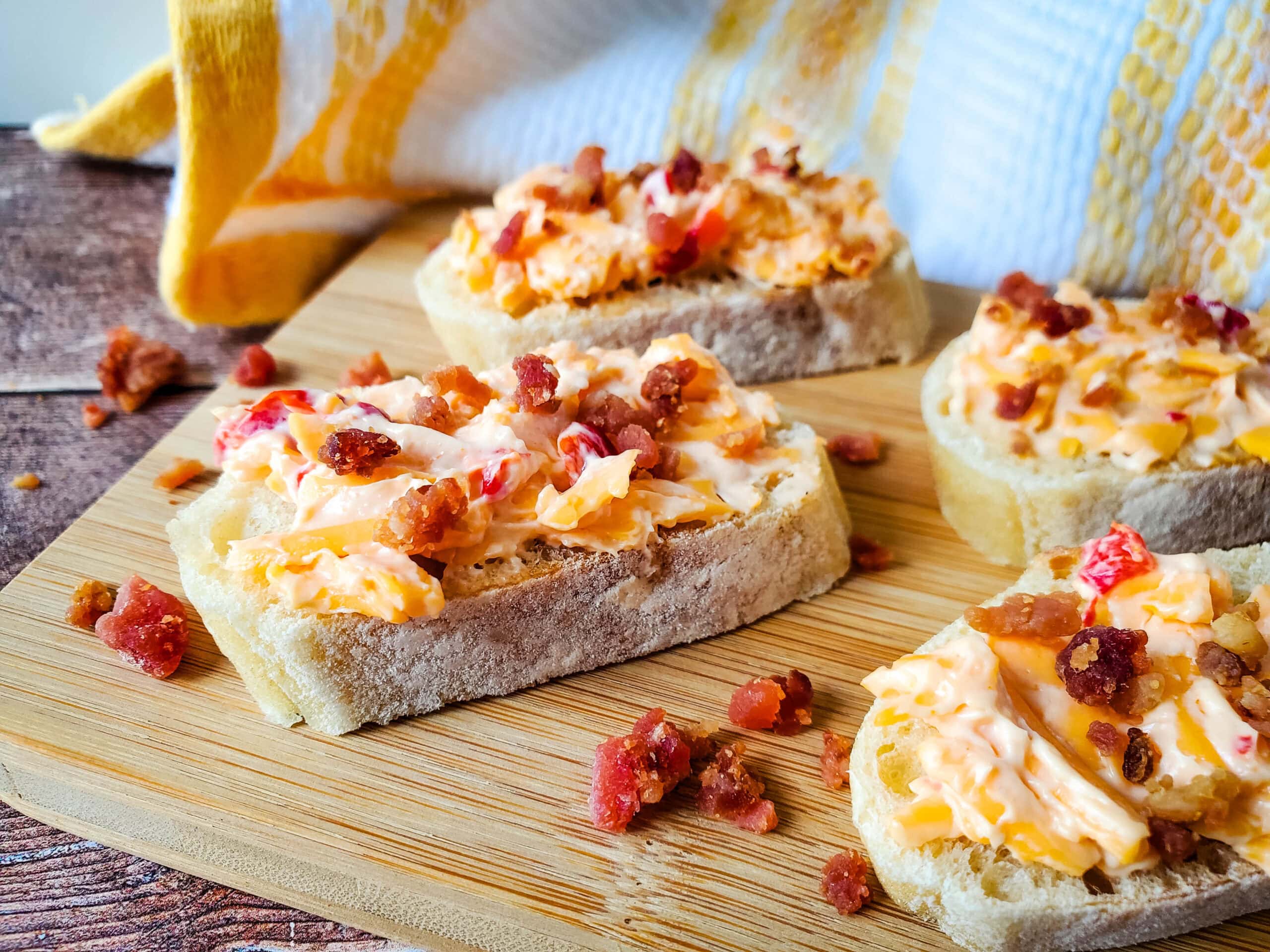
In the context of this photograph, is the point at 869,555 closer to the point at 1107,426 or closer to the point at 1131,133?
the point at 1107,426

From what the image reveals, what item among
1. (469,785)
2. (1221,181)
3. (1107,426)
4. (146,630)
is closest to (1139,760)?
(1107,426)

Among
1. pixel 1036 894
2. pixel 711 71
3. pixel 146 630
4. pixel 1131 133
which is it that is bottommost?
pixel 146 630

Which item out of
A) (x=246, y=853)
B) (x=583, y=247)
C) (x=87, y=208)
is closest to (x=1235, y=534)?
(x=583, y=247)

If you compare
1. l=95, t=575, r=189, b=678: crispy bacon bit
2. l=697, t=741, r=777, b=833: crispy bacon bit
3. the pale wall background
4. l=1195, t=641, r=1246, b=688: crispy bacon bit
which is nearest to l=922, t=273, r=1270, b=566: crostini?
l=1195, t=641, r=1246, b=688: crispy bacon bit

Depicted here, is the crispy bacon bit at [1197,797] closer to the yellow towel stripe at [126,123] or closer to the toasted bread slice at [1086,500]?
the toasted bread slice at [1086,500]

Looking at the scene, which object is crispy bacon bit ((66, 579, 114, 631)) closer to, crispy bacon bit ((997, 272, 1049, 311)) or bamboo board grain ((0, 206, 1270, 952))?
bamboo board grain ((0, 206, 1270, 952))

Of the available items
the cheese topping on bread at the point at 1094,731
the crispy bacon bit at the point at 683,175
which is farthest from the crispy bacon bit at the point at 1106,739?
the crispy bacon bit at the point at 683,175
